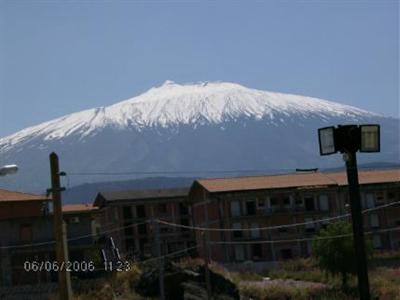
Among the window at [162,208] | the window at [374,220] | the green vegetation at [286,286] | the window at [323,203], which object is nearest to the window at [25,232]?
the green vegetation at [286,286]

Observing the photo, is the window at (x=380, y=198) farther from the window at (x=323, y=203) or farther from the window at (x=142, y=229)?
the window at (x=142, y=229)

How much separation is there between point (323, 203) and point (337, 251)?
30499 mm

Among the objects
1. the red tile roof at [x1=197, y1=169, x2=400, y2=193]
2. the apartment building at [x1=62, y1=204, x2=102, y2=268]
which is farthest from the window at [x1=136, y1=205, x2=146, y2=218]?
the apartment building at [x1=62, y1=204, x2=102, y2=268]

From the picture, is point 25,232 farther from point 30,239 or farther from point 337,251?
point 337,251

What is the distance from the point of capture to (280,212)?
231ft

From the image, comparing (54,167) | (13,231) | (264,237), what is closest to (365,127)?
(54,167)

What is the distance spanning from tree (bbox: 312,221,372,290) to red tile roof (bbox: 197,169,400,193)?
27.2 meters

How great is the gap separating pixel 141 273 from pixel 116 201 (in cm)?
5954

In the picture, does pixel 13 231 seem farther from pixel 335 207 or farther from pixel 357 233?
pixel 357 233

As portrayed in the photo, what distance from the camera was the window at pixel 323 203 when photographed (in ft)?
234

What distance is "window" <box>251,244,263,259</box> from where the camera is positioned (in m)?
68.3

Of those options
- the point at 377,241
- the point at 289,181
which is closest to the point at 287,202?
the point at 289,181

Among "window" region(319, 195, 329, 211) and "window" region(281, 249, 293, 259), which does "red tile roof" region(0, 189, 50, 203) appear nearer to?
"window" region(281, 249, 293, 259)

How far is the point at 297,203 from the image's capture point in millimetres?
71125
